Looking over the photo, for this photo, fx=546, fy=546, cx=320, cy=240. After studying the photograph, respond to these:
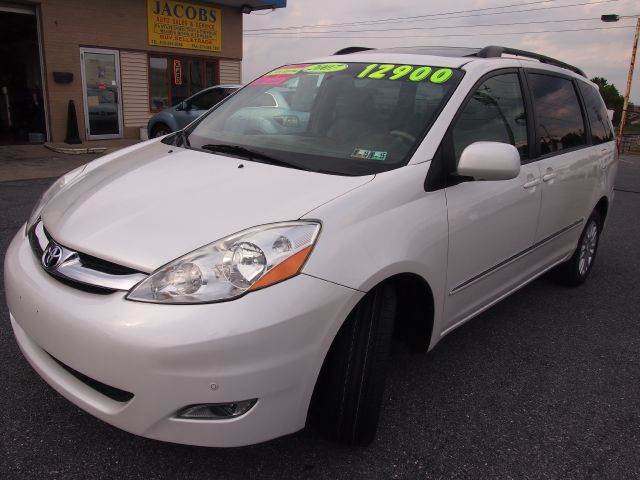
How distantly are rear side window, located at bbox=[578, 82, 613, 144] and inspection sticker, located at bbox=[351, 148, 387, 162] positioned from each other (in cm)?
250

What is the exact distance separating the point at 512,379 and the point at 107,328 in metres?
2.18

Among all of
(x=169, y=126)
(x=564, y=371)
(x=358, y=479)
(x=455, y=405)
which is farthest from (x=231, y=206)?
(x=169, y=126)

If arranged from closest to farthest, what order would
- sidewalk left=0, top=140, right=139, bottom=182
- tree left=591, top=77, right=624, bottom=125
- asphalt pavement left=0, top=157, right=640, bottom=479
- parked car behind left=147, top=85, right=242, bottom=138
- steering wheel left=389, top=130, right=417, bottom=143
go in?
asphalt pavement left=0, top=157, right=640, bottom=479 → steering wheel left=389, top=130, right=417, bottom=143 → sidewalk left=0, top=140, right=139, bottom=182 → parked car behind left=147, top=85, right=242, bottom=138 → tree left=591, top=77, right=624, bottom=125

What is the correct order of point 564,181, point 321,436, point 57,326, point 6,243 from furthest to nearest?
point 6,243
point 564,181
point 321,436
point 57,326

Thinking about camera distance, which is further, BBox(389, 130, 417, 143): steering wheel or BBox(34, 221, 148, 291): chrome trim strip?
BBox(389, 130, 417, 143): steering wheel

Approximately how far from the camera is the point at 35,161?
1044 cm

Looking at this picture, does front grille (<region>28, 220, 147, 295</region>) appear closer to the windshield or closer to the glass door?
the windshield

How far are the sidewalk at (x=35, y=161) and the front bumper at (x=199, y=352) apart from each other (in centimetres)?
749

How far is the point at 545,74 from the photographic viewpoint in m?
3.67

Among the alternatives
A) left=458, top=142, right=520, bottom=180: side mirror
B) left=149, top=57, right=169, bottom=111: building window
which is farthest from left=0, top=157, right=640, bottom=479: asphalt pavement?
left=149, top=57, right=169, bottom=111: building window

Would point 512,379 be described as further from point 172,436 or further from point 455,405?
point 172,436

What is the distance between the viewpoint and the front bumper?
1.76 meters

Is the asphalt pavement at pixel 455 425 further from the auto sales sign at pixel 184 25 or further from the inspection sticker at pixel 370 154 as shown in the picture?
the auto sales sign at pixel 184 25

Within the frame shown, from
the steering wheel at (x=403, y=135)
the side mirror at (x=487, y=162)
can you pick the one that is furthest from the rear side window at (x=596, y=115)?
the steering wheel at (x=403, y=135)
